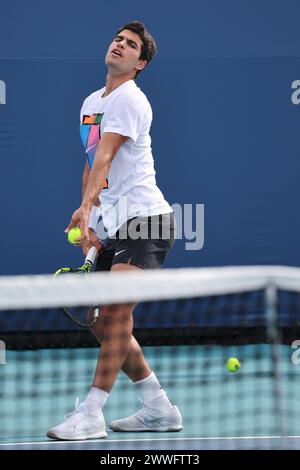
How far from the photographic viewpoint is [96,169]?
421 centimetres

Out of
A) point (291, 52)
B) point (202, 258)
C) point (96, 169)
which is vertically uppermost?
point (291, 52)

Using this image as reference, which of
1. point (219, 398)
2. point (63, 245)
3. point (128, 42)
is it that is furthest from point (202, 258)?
point (128, 42)

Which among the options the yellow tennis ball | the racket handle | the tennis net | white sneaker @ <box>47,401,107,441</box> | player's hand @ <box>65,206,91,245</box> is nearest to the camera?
the tennis net

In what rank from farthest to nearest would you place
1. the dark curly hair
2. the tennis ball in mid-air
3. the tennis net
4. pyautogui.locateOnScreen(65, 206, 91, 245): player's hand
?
the tennis ball in mid-air → the dark curly hair → pyautogui.locateOnScreen(65, 206, 91, 245): player's hand → the tennis net

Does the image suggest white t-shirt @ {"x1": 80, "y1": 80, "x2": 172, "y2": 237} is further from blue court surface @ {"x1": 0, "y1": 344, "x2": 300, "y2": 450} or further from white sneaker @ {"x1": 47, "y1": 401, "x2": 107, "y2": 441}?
blue court surface @ {"x1": 0, "y1": 344, "x2": 300, "y2": 450}

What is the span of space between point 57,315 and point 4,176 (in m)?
0.84

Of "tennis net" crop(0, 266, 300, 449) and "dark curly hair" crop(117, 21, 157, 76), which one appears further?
"dark curly hair" crop(117, 21, 157, 76)

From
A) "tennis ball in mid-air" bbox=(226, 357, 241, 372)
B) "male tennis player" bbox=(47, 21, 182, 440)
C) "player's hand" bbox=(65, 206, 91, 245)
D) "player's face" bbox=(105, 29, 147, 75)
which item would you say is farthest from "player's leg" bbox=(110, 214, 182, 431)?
"tennis ball in mid-air" bbox=(226, 357, 241, 372)

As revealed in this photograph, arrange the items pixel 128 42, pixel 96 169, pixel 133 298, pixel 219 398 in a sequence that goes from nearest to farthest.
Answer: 1. pixel 133 298
2. pixel 96 169
3. pixel 128 42
4. pixel 219 398

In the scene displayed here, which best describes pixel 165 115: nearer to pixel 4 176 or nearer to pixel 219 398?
pixel 4 176

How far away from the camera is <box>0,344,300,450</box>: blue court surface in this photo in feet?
13.4

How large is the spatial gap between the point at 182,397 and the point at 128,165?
1.20m

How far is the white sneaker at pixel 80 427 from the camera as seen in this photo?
408cm

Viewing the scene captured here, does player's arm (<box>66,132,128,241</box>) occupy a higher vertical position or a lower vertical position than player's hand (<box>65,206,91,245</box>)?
higher
